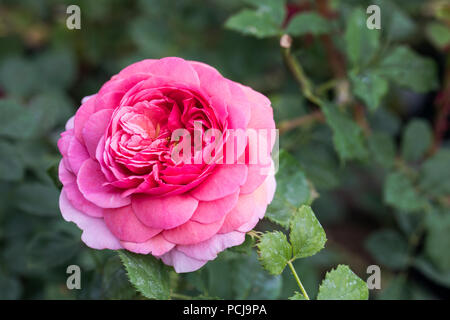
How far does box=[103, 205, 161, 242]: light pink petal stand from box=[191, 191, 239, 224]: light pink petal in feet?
0.19

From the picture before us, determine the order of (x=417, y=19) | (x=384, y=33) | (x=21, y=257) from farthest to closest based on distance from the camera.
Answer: (x=417, y=19) → (x=384, y=33) → (x=21, y=257)

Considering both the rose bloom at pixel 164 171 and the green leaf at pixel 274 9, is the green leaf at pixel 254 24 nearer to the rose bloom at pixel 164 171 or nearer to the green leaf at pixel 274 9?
the green leaf at pixel 274 9

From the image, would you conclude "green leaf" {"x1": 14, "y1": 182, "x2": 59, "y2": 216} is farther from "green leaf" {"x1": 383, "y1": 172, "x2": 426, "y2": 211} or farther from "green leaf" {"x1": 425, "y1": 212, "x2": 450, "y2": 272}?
"green leaf" {"x1": 425, "y1": 212, "x2": 450, "y2": 272}

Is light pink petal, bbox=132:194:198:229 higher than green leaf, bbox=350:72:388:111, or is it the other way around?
green leaf, bbox=350:72:388:111

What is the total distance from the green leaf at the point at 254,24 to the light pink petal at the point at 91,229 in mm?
487

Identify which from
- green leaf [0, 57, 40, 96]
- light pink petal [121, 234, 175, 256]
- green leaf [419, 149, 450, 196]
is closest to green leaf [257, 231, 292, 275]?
light pink petal [121, 234, 175, 256]

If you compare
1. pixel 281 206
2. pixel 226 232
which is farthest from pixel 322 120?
pixel 226 232

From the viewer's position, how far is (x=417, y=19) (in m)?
1.56

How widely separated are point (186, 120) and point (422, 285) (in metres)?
0.81

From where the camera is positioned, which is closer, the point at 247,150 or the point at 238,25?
the point at 247,150

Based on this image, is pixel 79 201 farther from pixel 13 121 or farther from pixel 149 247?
pixel 13 121

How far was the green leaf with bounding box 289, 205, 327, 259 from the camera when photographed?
2.01 ft

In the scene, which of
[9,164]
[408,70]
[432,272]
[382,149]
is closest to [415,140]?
[382,149]

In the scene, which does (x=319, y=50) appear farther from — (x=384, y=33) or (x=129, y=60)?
(x=129, y=60)
